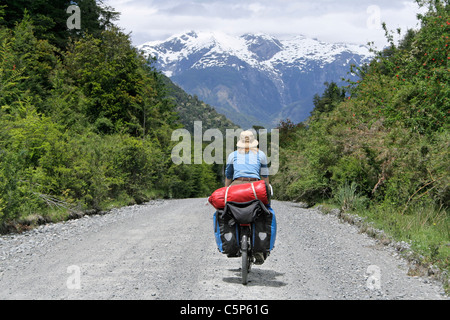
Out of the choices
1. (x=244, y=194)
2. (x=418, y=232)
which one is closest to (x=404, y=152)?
(x=418, y=232)

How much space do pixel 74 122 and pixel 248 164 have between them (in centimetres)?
2039

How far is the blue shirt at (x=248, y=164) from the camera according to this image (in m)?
6.72

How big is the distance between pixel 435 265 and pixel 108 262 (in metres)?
5.60

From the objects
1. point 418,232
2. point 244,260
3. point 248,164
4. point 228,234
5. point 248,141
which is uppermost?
point 248,141

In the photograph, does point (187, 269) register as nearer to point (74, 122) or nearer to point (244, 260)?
point (244, 260)

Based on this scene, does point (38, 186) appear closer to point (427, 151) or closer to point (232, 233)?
point (232, 233)

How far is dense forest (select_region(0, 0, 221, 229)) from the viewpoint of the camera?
14.5m

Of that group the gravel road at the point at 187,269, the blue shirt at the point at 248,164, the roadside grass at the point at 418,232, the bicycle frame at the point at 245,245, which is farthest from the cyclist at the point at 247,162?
the roadside grass at the point at 418,232

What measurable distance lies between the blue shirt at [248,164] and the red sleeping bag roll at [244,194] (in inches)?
15.4

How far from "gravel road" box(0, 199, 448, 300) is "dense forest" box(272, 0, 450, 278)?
53.0 inches

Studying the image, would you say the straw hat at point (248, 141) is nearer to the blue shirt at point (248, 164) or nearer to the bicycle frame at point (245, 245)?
the blue shirt at point (248, 164)

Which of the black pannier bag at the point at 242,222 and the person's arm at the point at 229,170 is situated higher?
the person's arm at the point at 229,170

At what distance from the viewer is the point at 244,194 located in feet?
20.5

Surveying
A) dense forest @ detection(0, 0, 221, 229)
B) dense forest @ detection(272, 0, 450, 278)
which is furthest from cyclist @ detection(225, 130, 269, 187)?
dense forest @ detection(0, 0, 221, 229)
